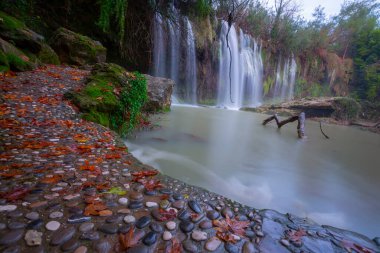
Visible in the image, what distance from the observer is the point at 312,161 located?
4.45 metres

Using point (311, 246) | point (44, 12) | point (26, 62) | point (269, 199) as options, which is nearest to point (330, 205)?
point (269, 199)

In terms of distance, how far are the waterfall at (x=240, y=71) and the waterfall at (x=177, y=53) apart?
2430mm

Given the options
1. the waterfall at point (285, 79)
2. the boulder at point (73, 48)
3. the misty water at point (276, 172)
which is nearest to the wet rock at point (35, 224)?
the misty water at point (276, 172)

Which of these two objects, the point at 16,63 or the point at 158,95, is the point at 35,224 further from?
the point at 158,95

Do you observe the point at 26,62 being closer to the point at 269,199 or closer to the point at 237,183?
the point at 237,183

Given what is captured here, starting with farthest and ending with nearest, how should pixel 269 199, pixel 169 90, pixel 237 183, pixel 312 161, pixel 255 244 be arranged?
pixel 169 90 < pixel 312 161 < pixel 237 183 < pixel 269 199 < pixel 255 244

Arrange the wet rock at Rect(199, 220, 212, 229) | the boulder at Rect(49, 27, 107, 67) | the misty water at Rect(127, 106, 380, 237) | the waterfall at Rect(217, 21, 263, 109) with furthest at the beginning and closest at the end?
the waterfall at Rect(217, 21, 263, 109) → the boulder at Rect(49, 27, 107, 67) → the misty water at Rect(127, 106, 380, 237) → the wet rock at Rect(199, 220, 212, 229)

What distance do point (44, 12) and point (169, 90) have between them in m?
5.39

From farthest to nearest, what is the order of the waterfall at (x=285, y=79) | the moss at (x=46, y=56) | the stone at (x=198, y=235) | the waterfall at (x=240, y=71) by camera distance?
the waterfall at (x=285, y=79) < the waterfall at (x=240, y=71) < the moss at (x=46, y=56) < the stone at (x=198, y=235)

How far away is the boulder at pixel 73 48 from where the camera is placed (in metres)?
7.04

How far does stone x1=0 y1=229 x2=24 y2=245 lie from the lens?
1006 mm

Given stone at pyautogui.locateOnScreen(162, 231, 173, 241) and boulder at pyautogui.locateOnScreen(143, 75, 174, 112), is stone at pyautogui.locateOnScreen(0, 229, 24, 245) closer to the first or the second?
stone at pyautogui.locateOnScreen(162, 231, 173, 241)

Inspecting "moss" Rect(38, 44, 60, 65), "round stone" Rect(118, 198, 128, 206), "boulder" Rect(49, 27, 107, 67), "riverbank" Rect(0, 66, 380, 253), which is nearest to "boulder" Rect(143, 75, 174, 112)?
"boulder" Rect(49, 27, 107, 67)

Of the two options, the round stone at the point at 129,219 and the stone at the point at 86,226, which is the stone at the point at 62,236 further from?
the round stone at the point at 129,219
